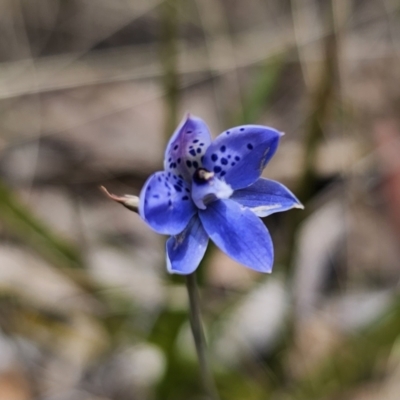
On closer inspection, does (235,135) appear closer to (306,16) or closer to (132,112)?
(132,112)

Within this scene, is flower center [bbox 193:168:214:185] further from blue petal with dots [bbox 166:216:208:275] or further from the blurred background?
the blurred background

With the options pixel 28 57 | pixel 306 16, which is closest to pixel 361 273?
pixel 306 16

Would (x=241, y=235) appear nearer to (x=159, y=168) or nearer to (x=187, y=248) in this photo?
(x=187, y=248)

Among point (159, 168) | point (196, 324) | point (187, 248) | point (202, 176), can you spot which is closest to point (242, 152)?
point (202, 176)

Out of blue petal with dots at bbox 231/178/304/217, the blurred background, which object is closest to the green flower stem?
blue petal with dots at bbox 231/178/304/217

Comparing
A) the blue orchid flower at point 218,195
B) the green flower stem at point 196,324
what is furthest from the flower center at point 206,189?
the green flower stem at point 196,324
